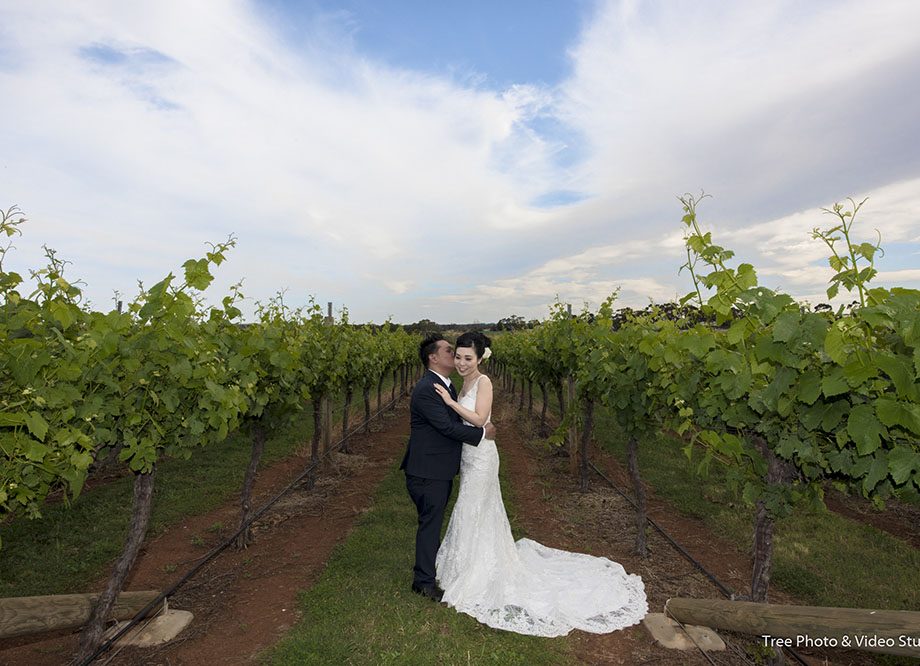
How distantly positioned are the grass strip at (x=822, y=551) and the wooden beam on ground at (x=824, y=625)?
257 centimetres

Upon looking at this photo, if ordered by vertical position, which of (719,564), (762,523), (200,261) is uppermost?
(200,261)

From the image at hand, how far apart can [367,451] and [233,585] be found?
6880 millimetres

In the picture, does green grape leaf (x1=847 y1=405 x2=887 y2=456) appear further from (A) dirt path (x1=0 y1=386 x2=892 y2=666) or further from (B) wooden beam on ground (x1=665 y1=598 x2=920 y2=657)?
(A) dirt path (x1=0 y1=386 x2=892 y2=666)

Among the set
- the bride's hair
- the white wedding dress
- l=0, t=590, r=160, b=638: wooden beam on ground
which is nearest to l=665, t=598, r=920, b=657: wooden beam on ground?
the white wedding dress

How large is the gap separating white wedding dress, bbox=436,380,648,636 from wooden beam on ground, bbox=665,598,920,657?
1.15m

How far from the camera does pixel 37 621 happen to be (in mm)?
3455

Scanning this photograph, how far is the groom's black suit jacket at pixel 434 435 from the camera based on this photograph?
456 cm

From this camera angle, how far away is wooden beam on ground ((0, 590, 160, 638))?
10.9 feet

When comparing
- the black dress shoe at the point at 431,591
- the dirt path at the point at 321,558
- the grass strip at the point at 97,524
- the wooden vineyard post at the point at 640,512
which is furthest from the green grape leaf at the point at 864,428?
the grass strip at the point at 97,524

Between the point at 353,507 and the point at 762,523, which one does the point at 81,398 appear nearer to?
the point at 762,523

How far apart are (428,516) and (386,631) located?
38.8 inches

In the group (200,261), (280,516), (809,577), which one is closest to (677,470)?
Result: (809,577)

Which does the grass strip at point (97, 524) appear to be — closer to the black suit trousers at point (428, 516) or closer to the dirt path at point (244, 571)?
the dirt path at point (244, 571)

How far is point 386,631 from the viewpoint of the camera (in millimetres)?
4180
